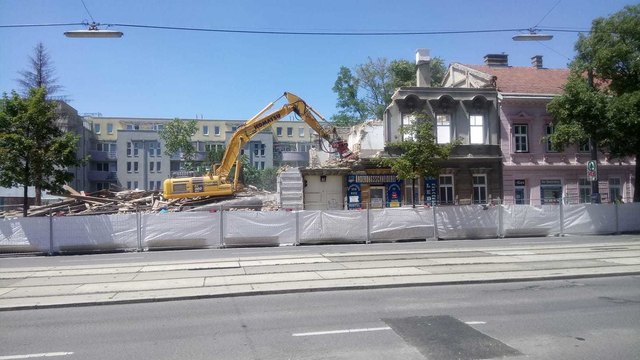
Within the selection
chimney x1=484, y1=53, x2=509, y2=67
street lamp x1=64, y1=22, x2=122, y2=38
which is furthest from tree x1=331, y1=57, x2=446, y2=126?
street lamp x1=64, y1=22, x2=122, y2=38

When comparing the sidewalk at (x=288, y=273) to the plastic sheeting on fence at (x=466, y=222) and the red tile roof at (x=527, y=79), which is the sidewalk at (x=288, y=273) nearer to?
the plastic sheeting on fence at (x=466, y=222)

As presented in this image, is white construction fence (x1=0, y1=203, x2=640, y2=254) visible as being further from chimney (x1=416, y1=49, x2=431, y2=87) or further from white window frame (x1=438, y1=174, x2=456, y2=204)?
chimney (x1=416, y1=49, x2=431, y2=87)

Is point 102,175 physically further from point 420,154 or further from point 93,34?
point 93,34

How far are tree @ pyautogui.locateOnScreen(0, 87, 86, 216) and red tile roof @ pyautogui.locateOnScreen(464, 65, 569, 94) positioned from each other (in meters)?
25.2

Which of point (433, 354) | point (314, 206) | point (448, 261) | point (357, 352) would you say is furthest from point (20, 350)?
point (314, 206)

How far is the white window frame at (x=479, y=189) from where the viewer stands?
30656 millimetres

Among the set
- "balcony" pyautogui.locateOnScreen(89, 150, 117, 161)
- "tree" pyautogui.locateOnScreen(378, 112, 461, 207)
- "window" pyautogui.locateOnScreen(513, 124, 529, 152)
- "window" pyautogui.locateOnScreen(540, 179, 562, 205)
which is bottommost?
"window" pyautogui.locateOnScreen(540, 179, 562, 205)

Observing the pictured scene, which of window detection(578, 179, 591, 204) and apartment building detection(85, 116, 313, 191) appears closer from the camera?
window detection(578, 179, 591, 204)

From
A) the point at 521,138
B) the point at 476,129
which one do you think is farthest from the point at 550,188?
the point at 476,129

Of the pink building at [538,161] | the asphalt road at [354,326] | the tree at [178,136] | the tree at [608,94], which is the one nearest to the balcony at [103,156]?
the tree at [178,136]

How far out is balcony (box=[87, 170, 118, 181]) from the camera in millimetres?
67750

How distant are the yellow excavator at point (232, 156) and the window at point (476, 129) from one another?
8825mm

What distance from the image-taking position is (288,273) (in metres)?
11.5

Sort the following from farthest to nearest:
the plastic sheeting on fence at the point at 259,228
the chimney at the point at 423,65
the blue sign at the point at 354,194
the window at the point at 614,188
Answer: the chimney at the point at 423,65
the window at the point at 614,188
the blue sign at the point at 354,194
the plastic sheeting on fence at the point at 259,228
